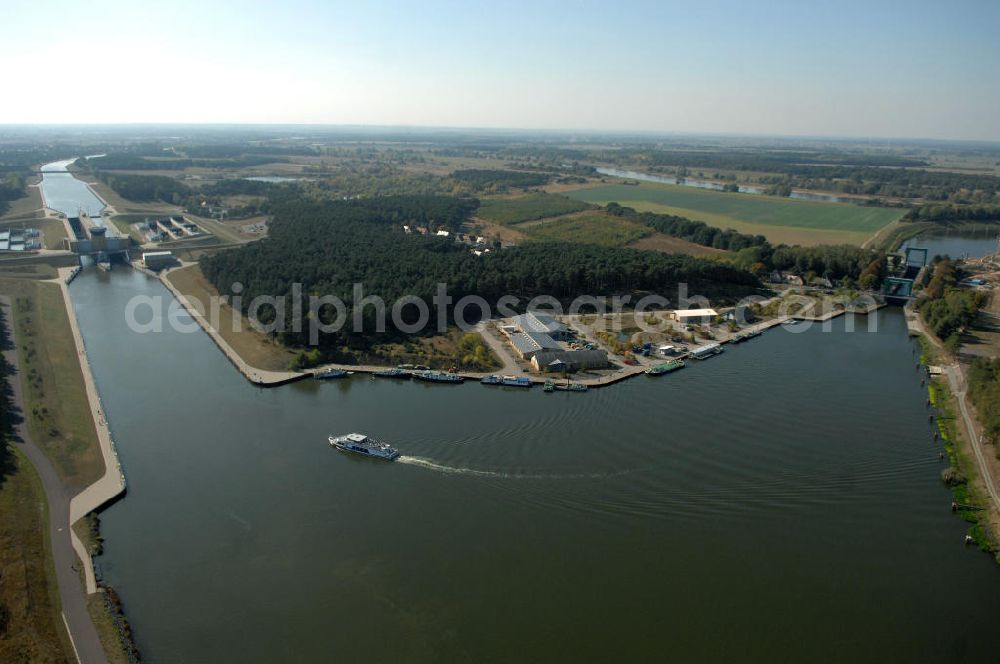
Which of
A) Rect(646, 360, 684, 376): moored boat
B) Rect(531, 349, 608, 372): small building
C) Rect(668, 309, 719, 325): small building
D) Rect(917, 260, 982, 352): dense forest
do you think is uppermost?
Rect(917, 260, 982, 352): dense forest

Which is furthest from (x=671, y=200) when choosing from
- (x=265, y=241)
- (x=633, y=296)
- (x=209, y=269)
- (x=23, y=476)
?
(x=23, y=476)

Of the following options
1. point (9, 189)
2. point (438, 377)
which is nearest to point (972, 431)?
point (438, 377)

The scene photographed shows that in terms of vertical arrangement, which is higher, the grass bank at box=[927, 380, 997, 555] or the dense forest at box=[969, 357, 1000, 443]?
the dense forest at box=[969, 357, 1000, 443]

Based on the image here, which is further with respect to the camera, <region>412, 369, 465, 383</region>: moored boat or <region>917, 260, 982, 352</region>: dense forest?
<region>917, 260, 982, 352</region>: dense forest

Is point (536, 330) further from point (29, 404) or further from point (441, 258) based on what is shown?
point (29, 404)

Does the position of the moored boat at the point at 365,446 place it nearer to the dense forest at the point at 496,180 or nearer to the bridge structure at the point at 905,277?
the bridge structure at the point at 905,277

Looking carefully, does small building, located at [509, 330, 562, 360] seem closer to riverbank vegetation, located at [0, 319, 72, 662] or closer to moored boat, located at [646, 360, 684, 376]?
moored boat, located at [646, 360, 684, 376]

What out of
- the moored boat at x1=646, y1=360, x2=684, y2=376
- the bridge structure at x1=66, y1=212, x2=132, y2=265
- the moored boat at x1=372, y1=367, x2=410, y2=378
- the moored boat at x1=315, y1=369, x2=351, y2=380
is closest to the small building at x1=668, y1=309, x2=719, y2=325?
the moored boat at x1=646, y1=360, x2=684, y2=376

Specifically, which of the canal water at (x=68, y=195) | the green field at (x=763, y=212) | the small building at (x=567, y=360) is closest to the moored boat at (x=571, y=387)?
the small building at (x=567, y=360)
